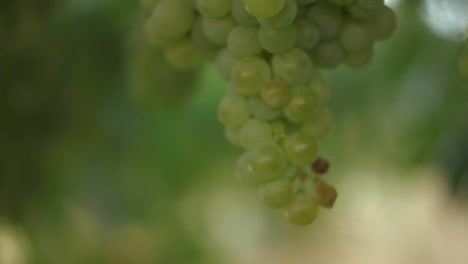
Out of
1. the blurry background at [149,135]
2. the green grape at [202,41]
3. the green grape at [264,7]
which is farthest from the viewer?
the blurry background at [149,135]

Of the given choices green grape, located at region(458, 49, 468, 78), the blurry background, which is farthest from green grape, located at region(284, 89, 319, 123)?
the blurry background

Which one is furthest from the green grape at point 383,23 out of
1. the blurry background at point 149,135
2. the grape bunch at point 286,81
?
the blurry background at point 149,135

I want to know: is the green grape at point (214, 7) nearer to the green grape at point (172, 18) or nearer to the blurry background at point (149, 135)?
the green grape at point (172, 18)

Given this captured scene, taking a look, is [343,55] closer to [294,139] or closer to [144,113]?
[294,139]

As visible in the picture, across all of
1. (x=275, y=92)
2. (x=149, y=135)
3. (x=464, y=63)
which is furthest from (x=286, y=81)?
(x=149, y=135)

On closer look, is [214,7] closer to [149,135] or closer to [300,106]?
[300,106]

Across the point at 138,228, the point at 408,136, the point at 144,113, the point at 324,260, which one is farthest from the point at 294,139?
the point at 324,260

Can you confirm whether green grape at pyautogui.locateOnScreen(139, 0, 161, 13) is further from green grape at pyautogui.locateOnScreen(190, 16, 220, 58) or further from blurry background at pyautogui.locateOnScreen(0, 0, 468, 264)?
blurry background at pyautogui.locateOnScreen(0, 0, 468, 264)
